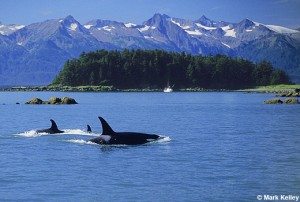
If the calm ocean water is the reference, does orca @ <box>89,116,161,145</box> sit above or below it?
above

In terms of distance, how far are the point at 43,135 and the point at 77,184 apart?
25.9 meters

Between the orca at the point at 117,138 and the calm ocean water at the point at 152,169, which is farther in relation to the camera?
the orca at the point at 117,138

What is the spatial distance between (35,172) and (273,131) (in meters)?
33.5

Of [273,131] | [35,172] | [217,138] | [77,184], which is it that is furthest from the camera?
[273,131]

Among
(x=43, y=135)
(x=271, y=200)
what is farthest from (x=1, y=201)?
(x=43, y=135)

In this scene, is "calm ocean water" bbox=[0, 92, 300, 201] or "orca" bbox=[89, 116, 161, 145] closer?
"calm ocean water" bbox=[0, 92, 300, 201]

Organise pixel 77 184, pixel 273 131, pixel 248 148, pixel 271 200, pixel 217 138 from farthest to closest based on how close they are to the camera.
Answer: pixel 273 131 → pixel 217 138 → pixel 248 148 → pixel 77 184 → pixel 271 200

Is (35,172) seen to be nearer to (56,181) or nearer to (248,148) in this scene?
(56,181)

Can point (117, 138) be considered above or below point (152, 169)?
above

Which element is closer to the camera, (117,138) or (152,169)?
(152,169)

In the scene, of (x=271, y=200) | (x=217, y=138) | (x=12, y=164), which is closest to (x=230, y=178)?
(x=271, y=200)

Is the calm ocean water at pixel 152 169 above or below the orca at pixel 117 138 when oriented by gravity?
below

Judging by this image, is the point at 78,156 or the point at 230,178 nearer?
the point at 230,178

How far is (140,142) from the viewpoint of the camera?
43719mm
